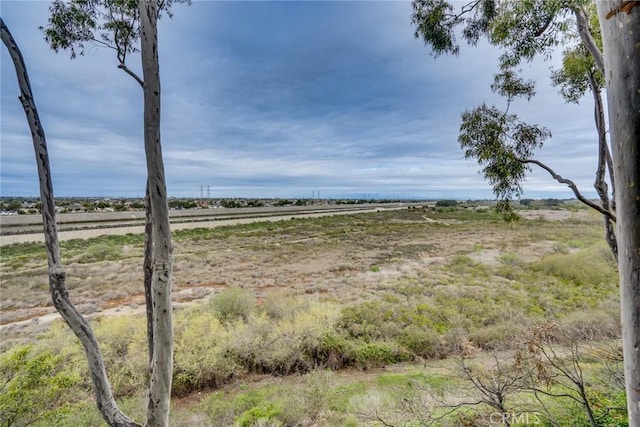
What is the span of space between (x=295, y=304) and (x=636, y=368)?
8929 millimetres

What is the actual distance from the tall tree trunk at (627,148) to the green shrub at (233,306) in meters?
8.75

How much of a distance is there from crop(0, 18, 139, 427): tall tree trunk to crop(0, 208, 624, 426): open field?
2238 millimetres

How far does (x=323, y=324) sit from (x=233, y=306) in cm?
328

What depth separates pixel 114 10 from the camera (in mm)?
3436

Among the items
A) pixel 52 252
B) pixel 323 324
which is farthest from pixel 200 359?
pixel 52 252

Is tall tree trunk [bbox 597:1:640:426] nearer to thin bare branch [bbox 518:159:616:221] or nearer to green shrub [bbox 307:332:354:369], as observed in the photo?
thin bare branch [bbox 518:159:616:221]

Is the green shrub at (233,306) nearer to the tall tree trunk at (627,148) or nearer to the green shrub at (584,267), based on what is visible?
the tall tree trunk at (627,148)

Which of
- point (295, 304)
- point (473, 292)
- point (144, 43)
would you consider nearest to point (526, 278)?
point (473, 292)

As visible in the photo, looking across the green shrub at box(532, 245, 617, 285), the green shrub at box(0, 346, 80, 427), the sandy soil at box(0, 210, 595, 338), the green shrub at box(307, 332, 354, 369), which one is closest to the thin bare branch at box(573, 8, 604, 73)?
the green shrub at box(307, 332, 354, 369)

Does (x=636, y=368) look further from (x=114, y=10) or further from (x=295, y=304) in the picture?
(x=295, y=304)

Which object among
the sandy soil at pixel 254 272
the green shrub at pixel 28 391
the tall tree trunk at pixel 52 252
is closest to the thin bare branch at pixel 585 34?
the tall tree trunk at pixel 52 252

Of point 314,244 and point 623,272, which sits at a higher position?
point 623,272

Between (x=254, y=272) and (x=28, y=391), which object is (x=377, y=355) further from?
(x=254, y=272)

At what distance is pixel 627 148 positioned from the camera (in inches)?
50.1
